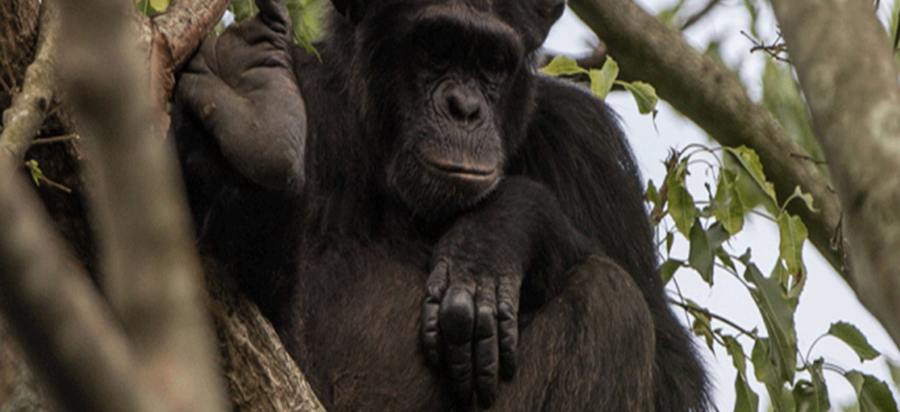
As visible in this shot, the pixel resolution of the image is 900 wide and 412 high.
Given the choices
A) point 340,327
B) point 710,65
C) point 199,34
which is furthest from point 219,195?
point 710,65

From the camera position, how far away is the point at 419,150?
4.04 metres

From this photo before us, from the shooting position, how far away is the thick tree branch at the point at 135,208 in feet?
3.20

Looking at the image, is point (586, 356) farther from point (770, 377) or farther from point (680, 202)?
point (680, 202)

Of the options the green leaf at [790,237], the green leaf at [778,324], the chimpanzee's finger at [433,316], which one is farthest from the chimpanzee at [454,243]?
the green leaf at [790,237]

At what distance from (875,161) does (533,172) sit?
337 centimetres

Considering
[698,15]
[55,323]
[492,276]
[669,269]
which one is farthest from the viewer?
[698,15]

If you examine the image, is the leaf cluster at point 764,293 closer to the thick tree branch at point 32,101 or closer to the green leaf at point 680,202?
the green leaf at point 680,202

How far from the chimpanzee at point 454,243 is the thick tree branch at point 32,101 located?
2.58ft

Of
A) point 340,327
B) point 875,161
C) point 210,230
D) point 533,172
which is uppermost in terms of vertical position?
point 875,161

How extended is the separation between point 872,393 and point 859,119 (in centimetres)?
317

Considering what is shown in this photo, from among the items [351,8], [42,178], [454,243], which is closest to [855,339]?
[454,243]

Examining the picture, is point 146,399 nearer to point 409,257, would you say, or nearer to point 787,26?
point 787,26

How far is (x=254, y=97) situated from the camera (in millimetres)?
2846

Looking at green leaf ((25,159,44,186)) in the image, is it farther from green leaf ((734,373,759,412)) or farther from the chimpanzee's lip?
green leaf ((734,373,759,412))
